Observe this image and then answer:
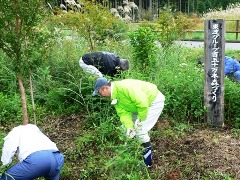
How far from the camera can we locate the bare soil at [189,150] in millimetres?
4504

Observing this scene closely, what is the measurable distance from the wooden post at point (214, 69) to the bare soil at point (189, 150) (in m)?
0.27

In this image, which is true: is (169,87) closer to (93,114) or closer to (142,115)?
(93,114)

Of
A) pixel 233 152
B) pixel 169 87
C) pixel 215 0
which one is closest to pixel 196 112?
pixel 169 87

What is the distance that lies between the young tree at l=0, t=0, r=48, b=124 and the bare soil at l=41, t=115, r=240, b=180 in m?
1.20

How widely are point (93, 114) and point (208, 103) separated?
182 cm

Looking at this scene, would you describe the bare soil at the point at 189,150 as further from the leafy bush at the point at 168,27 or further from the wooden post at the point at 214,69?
the leafy bush at the point at 168,27

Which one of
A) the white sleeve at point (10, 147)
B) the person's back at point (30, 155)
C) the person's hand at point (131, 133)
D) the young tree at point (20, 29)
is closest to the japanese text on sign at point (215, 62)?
the person's hand at point (131, 133)

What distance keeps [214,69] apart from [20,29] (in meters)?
2.85

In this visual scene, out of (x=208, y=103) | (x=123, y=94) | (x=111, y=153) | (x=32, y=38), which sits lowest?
(x=111, y=153)

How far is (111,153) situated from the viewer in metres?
5.12

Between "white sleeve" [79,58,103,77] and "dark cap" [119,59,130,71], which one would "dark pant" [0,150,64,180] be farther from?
"dark cap" [119,59,130,71]

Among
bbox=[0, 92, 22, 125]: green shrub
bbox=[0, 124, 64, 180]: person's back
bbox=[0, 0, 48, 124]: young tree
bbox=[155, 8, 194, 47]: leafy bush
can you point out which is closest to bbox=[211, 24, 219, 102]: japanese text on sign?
bbox=[0, 0, 48, 124]: young tree

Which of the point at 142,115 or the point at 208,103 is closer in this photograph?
the point at 142,115

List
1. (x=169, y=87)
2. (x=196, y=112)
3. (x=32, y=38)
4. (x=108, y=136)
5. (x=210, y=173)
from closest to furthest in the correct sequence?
(x=210, y=173) → (x=32, y=38) → (x=108, y=136) → (x=196, y=112) → (x=169, y=87)
